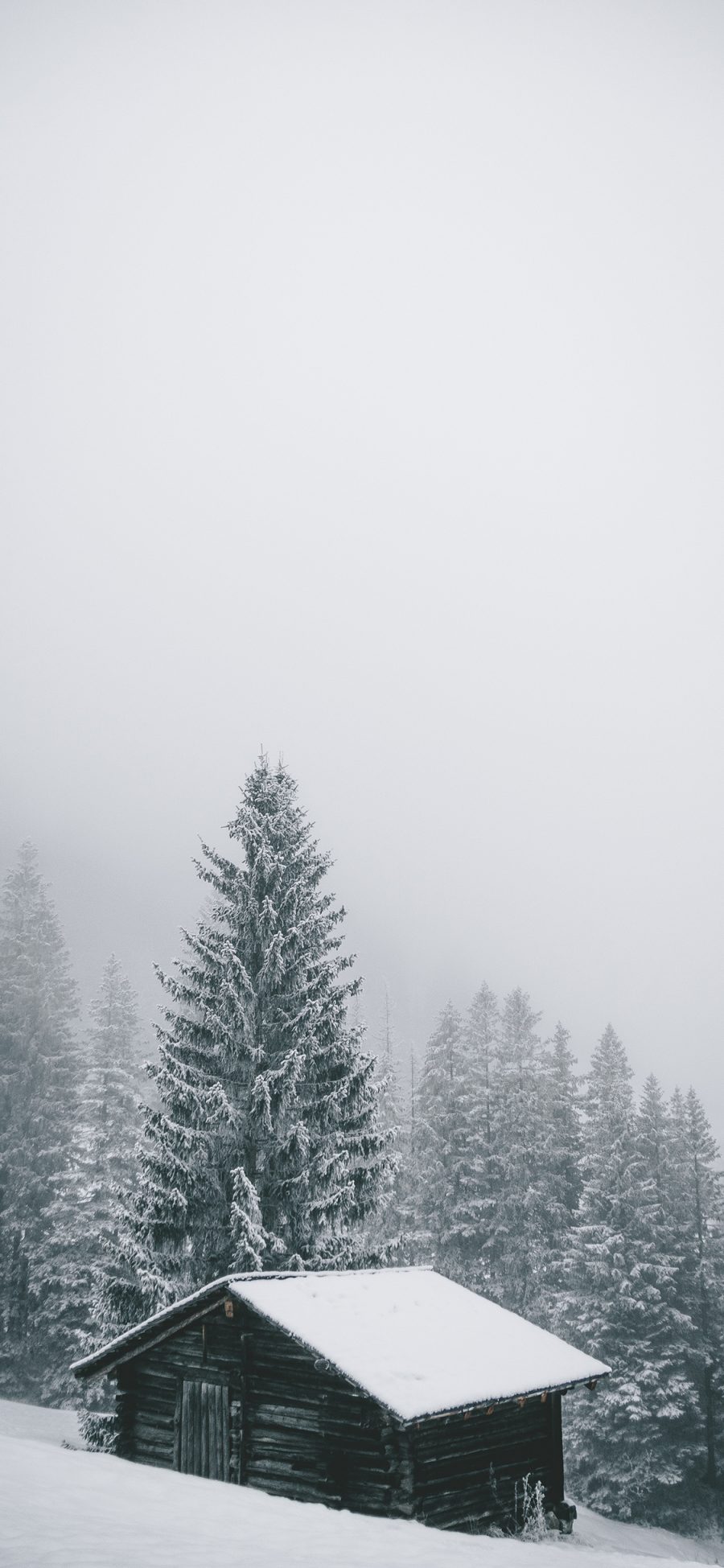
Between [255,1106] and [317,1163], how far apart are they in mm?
2010

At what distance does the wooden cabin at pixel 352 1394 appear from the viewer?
51.5ft

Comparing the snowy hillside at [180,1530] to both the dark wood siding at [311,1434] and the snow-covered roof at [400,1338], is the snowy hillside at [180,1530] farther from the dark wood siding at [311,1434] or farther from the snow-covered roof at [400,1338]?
the snow-covered roof at [400,1338]

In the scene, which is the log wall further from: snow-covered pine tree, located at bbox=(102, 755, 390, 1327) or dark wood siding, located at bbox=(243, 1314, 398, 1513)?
snow-covered pine tree, located at bbox=(102, 755, 390, 1327)

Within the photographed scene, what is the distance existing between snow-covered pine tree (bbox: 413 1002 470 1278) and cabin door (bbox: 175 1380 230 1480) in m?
20.4

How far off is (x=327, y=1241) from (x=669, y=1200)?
18.1m

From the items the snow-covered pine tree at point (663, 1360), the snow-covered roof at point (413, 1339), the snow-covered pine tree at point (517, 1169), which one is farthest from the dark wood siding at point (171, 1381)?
the snow-covered pine tree at point (517, 1169)

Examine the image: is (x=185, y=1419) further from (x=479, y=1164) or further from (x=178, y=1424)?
(x=479, y=1164)

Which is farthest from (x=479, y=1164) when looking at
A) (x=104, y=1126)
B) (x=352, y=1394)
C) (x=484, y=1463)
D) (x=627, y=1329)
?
(x=352, y=1394)

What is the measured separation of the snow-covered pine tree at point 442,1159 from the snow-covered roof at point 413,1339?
725 inches

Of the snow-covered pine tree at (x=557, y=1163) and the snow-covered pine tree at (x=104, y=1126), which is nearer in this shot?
the snow-covered pine tree at (x=104, y=1126)

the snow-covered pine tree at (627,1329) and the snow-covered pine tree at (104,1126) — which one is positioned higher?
the snow-covered pine tree at (104,1126)

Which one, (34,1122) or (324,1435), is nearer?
(324,1435)

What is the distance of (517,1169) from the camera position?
3850 cm

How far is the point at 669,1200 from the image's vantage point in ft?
A: 114
